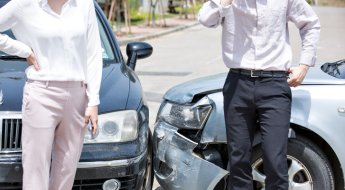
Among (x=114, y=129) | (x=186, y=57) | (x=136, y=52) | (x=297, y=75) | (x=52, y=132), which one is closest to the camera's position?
(x=52, y=132)

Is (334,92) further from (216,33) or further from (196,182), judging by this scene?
(216,33)

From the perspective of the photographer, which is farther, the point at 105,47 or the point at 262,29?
the point at 105,47

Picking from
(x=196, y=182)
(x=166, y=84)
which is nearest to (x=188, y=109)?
(x=196, y=182)

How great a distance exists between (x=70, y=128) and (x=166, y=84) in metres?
7.10

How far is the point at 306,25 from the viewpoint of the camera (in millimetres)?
3375

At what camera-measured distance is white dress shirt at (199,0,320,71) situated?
3264 millimetres

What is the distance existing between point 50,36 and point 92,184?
0.97m

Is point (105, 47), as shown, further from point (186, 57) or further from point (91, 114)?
point (186, 57)

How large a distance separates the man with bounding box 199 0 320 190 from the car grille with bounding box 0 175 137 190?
641 mm

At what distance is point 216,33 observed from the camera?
70.7ft

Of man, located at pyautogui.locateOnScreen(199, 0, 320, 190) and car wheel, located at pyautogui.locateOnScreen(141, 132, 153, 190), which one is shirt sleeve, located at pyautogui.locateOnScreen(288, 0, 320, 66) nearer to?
man, located at pyautogui.locateOnScreen(199, 0, 320, 190)

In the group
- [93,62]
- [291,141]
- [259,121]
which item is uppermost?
[93,62]

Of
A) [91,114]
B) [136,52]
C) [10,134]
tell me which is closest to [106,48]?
[136,52]

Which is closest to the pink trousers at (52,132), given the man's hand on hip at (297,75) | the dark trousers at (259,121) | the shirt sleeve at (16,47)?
the shirt sleeve at (16,47)
